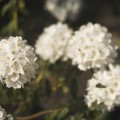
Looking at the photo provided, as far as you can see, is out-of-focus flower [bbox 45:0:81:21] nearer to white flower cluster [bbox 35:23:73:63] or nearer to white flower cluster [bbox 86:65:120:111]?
white flower cluster [bbox 35:23:73:63]

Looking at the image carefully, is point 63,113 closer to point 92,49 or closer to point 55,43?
point 92,49

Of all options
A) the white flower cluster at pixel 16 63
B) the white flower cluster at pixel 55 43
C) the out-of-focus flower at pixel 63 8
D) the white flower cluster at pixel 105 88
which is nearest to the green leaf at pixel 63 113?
the white flower cluster at pixel 105 88

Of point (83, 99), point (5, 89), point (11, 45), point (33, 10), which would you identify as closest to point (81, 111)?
point (83, 99)

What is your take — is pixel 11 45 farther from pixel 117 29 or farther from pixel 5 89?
pixel 117 29

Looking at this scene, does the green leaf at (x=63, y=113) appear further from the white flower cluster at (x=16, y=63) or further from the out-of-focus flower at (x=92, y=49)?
the white flower cluster at (x=16, y=63)

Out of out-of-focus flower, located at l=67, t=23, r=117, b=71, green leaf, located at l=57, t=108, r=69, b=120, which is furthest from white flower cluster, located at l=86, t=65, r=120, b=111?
green leaf, located at l=57, t=108, r=69, b=120

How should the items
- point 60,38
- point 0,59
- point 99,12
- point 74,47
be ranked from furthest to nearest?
1. point 99,12
2. point 60,38
3. point 74,47
4. point 0,59

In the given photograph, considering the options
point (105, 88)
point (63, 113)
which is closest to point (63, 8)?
point (63, 113)
